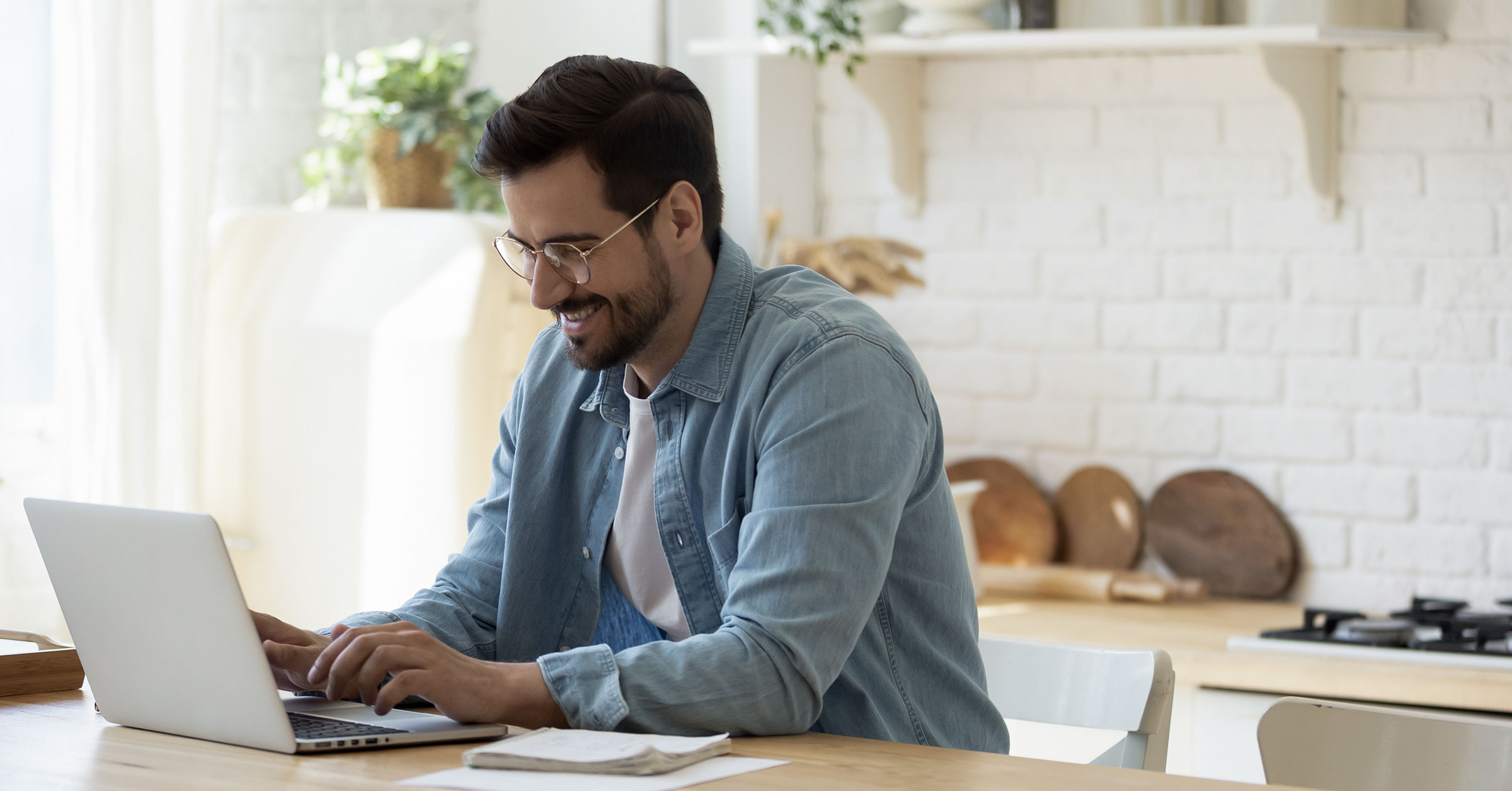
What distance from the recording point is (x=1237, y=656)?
2365 mm

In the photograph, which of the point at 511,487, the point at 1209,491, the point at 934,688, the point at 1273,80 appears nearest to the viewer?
the point at 934,688

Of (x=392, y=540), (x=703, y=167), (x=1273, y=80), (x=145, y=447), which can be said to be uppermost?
(x=1273, y=80)

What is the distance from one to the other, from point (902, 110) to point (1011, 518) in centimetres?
80

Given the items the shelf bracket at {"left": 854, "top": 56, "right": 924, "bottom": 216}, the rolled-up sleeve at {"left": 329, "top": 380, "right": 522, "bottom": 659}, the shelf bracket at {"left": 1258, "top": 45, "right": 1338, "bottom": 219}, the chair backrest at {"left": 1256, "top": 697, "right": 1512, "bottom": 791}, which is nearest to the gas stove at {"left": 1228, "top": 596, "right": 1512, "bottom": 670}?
the shelf bracket at {"left": 1258, "top": 45, "right": 1338, "bottom": 219}

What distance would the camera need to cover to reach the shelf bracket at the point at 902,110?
3006mm

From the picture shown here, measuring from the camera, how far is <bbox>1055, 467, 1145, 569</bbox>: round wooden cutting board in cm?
296

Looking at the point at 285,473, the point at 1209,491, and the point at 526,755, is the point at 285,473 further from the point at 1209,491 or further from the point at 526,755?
the point at 526,755

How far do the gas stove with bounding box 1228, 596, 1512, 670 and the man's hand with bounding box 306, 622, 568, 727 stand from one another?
54.9 inches

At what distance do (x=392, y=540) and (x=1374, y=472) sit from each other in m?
1.76

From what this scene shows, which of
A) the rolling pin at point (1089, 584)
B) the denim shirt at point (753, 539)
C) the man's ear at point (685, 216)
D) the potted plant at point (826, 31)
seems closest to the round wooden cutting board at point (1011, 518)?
the rolling pin at point (1089, 584)

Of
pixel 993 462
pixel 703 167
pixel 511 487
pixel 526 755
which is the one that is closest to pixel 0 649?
pixel 511 487

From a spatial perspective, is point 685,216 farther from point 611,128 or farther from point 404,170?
point 404,170

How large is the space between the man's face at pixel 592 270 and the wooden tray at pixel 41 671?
578 mm

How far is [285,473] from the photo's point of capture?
303cm
